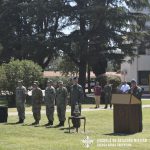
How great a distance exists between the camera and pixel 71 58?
53.3m

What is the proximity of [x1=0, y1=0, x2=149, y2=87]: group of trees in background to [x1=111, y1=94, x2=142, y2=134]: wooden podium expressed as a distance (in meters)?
30.1

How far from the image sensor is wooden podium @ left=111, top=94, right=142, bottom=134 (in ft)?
60.3

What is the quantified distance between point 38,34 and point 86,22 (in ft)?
16.2

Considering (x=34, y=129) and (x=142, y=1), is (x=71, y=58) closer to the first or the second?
(x=142, y=1)

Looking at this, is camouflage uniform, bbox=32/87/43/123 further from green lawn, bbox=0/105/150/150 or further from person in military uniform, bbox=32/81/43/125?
green lawn, bbox=0/105/150/150

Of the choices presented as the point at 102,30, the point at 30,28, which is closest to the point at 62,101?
the point at 102,30

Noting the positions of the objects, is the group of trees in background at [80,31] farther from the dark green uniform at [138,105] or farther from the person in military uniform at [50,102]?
the dark green uniform at [138,105]

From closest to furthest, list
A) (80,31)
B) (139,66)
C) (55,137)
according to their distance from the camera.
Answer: (55,137)
(80,31)
(139,66)

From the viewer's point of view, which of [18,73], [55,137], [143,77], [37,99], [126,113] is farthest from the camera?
[143,77]

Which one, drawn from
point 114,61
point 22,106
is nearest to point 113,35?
point 114,61

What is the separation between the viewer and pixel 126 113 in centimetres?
1855

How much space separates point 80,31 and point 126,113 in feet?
110

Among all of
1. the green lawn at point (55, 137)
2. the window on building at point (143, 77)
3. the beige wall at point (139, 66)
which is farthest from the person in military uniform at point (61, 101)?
the beige wall at point (139, 66)

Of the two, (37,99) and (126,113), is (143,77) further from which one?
(126,113)
